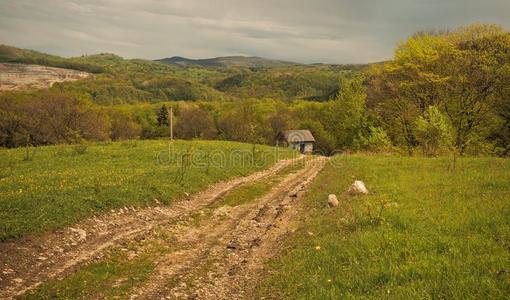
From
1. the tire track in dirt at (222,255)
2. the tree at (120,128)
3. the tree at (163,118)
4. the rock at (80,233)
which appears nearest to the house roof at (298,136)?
the tree at (163,118)

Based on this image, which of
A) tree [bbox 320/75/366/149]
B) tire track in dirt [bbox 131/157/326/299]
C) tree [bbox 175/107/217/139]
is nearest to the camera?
tire track in dirt [bbox 131/157/326/299]

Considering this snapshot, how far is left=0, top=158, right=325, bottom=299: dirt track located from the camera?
31.9 feet

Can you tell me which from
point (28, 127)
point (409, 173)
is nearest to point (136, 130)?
point (28, 127)

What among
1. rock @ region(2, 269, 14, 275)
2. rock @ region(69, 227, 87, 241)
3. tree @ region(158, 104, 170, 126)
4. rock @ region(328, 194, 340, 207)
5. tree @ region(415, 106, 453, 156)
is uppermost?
tree @ region(415, 106, 453, 156)

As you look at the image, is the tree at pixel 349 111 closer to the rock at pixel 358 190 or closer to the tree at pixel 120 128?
the tree at pixel 120 128

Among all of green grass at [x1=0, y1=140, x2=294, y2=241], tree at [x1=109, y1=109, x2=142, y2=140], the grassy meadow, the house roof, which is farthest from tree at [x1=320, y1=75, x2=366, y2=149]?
the grassy meadow

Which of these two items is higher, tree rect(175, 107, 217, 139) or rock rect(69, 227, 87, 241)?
rock rect(69, 227, 87, 241)

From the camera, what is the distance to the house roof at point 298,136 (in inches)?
3703

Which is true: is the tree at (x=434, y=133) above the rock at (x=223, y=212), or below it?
above

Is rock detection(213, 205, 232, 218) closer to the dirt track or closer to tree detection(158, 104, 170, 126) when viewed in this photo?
the dirt track

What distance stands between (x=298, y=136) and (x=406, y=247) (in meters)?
85.4

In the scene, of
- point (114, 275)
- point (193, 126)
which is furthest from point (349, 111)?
point (114, 275)

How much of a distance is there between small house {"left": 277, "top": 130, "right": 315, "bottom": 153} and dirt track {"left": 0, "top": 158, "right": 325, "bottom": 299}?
7459 centimetres

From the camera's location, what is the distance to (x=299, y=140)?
9406cm
